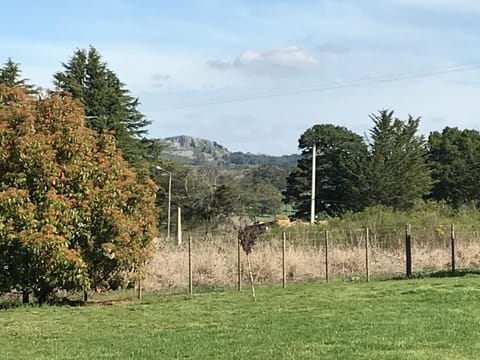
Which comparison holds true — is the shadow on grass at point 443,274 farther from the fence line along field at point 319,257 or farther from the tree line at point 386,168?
the tree line at point 386,168

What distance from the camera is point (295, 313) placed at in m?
16.3

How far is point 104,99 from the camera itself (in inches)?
2271

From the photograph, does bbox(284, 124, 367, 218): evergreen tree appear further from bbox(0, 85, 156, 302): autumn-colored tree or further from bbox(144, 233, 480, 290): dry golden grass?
bbox(0, 85, 156, 302): autumn-colored tree

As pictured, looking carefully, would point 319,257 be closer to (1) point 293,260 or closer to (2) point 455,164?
(1) point 293,260

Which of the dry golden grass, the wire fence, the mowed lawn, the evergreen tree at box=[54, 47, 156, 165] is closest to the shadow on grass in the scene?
the wire fence

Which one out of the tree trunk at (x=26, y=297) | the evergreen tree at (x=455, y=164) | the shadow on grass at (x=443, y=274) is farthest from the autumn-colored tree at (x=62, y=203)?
the evergreen tree at (x=455, y=164)

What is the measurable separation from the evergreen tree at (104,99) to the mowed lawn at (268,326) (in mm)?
35773

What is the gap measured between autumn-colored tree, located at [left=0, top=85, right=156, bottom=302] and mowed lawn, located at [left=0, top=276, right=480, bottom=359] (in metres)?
1.15

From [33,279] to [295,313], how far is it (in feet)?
25.2

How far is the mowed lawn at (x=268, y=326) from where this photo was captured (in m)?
10.9

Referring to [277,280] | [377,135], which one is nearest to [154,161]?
[377,135]

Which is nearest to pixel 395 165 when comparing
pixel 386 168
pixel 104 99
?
pixel 386 168

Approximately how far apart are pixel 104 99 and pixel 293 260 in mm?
32517

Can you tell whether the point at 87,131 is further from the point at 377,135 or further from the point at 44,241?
the point at 377,135
